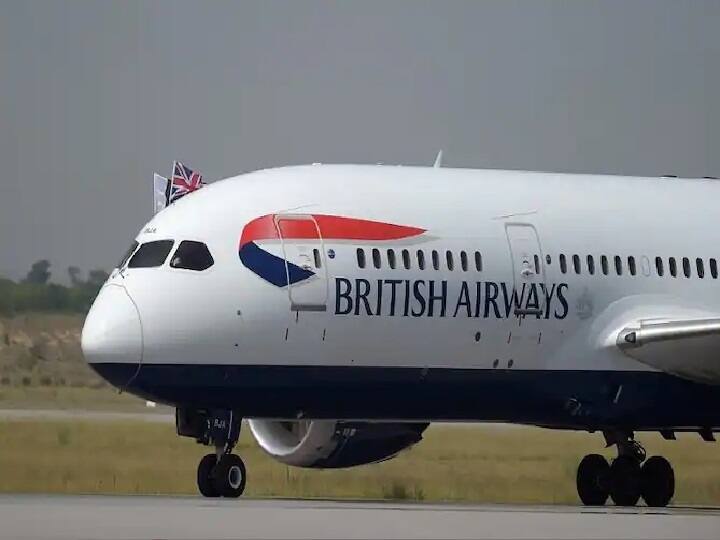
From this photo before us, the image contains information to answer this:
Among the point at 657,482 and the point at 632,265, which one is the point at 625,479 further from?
the point at 632,265

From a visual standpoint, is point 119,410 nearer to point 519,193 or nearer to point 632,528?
point 519,193

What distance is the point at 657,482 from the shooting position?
3778 centimetres

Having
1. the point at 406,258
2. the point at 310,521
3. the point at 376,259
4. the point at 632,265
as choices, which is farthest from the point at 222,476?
the point at 632,265

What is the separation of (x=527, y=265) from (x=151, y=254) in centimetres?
555

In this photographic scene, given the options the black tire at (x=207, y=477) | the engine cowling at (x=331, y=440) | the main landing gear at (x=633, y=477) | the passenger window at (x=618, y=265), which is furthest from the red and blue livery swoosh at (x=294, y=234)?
the main landing gear at (x=633, y=477)

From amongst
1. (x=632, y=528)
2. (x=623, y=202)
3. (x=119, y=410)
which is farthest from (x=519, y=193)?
(x=119, y=410)

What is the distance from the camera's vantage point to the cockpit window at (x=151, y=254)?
33594mm

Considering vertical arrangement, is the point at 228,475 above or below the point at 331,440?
below

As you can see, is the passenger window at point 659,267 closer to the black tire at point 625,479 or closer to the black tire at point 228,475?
the black tire at point 625,479

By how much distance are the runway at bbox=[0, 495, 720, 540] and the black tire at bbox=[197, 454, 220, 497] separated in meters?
0.97

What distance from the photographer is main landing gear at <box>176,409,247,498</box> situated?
33.4 metres

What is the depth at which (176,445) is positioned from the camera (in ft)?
170

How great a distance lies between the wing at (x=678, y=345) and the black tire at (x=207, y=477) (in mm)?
6436

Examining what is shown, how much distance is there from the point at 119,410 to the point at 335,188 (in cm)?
2821
